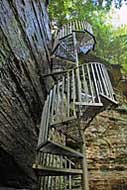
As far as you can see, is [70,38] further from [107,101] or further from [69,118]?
[69,118]

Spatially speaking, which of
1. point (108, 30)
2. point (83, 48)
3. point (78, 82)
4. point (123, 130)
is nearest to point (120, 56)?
point (108, 30)

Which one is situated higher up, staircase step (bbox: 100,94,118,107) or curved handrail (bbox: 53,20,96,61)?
curved handrail (bbox: 53,20,96,61)

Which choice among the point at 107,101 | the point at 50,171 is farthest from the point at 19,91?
the point at 107,101

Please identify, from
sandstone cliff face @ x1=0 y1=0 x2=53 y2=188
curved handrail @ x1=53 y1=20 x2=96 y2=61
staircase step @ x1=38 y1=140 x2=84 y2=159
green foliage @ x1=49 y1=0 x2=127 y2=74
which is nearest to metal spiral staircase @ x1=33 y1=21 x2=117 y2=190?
staircase step @ x1=38 y1=140 x2=84 y2=159

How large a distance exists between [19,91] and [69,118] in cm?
75

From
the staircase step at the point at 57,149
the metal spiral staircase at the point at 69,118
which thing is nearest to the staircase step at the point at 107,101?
the metal spiral staircase at the point at 69,118

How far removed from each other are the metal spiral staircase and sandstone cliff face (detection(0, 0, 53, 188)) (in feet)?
0.87

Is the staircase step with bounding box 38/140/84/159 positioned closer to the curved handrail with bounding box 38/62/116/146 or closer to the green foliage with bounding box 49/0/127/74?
the curved handrail with bounding box 38/62/116/146

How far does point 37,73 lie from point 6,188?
1.96m

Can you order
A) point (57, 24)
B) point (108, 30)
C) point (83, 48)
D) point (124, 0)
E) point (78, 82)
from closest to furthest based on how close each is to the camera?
point (78, 82) < point (83, 48) < point (124, 0) < point (57, 24) < point (108, 30)

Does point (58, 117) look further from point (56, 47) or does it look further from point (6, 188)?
point (56, 47)

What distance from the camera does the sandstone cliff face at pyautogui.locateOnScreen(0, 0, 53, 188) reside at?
3699 mm

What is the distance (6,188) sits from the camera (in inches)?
185

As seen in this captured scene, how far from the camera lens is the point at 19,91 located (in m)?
4.23
